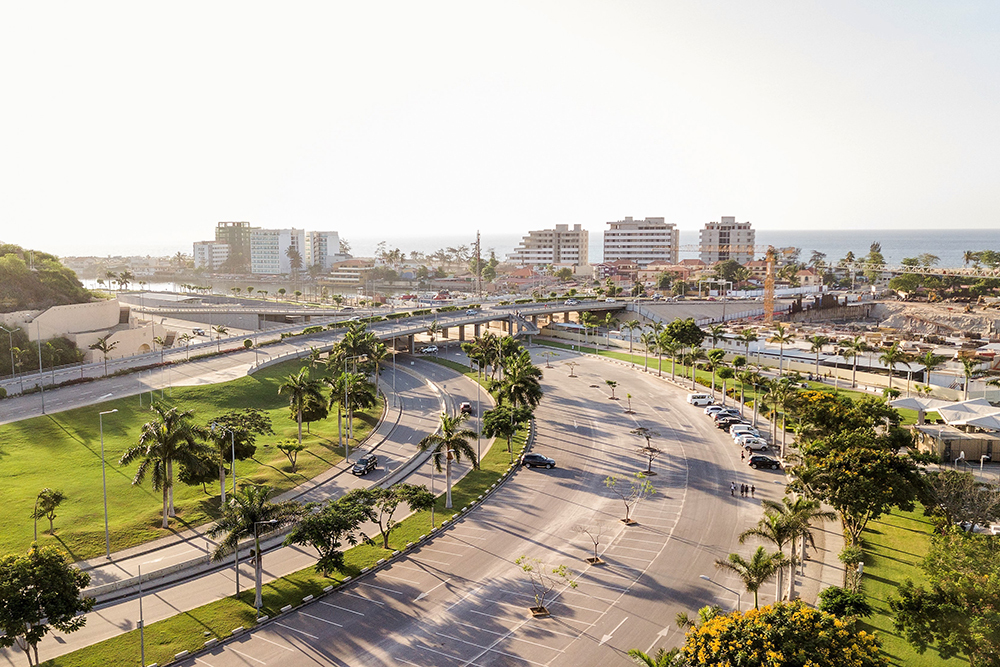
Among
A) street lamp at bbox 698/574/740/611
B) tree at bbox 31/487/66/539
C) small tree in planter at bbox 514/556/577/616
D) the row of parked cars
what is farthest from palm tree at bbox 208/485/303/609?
the row of parked cars

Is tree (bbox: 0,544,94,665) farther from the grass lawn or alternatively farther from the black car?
the black car

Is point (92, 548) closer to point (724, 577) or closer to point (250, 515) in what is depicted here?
point (250, 515)

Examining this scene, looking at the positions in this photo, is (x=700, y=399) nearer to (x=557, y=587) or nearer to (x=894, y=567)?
(x=894, y=567)

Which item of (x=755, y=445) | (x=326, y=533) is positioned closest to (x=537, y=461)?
(x=755, y=445)

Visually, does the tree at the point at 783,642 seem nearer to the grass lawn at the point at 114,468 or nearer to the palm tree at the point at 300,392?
the grass lawn at the point at 114,468

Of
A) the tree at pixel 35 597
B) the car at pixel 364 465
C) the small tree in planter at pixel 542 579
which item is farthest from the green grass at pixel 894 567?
the tree at pixel 35 597
